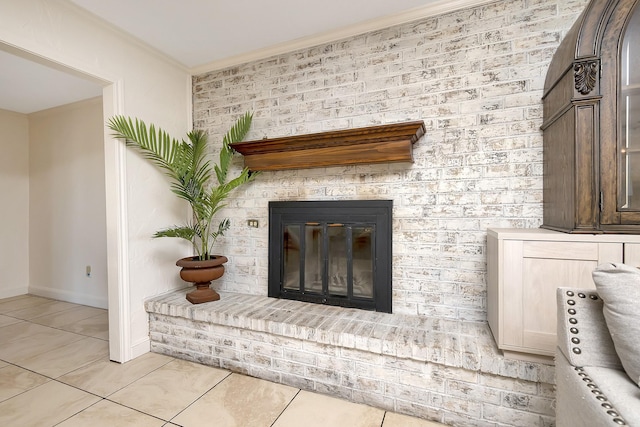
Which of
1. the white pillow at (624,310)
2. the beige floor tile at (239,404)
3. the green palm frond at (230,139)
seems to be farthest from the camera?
the green palm frond at (230,139)

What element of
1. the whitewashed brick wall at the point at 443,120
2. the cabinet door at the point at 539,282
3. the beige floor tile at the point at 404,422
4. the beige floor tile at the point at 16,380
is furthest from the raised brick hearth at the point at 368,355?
the beige floor tile at the point at 16,380

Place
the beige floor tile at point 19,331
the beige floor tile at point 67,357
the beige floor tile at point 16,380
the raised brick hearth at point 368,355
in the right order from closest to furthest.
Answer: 1. the raised brick hearth at point 368,355
2. the beige floor tile at point 16,380
3. the beige floor tile at point 67,357
4. the beige floor tile at point 19,331

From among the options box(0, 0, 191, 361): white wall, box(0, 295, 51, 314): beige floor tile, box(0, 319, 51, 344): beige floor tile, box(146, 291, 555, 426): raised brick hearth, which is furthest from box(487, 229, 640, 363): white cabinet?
box(0, 295, 51, 314): beige floor tile

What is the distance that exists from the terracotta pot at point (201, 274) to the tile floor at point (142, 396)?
0.49 meters

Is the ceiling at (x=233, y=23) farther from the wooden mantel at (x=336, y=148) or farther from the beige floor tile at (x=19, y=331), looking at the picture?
the beige floor tile at (x=19, y=331)

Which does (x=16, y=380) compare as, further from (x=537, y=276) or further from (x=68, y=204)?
(x=537, y=276)

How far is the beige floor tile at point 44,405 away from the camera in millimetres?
1564

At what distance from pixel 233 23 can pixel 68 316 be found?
347 centimetres

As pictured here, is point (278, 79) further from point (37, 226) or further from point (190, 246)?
point (37, 226)

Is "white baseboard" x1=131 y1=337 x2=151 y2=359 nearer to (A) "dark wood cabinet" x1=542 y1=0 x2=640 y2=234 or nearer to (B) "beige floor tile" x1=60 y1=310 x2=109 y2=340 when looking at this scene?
(B) "beige floor tile" x1=60 y1=310 x2=109 y2=340

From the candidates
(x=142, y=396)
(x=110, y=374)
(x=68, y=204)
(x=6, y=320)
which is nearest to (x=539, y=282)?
(x=142, y=396)

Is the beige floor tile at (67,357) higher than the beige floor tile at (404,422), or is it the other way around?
the beige floor tile at (67,357)

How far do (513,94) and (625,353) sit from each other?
1545 mm

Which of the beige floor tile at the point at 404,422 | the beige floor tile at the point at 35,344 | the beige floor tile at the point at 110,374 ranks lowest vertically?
the beige floor tile at the point at 404,422
